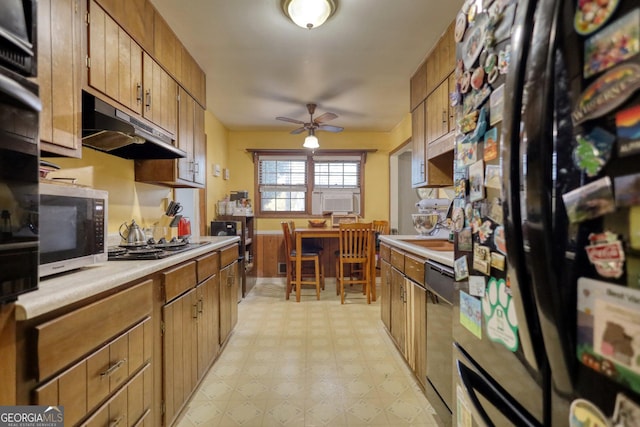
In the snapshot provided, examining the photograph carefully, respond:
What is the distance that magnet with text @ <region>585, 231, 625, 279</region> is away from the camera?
1.40 ft

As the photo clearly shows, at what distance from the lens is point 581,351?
19.0 inches

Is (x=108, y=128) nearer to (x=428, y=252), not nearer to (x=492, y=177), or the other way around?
(x=492, y=177)

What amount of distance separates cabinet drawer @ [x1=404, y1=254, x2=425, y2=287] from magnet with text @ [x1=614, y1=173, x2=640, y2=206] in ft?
4.26

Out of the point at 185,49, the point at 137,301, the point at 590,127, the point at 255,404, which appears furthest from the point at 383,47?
the point at 255,404

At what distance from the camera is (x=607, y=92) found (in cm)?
43

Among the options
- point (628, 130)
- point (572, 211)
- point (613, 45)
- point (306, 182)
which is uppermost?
point (306, 182)

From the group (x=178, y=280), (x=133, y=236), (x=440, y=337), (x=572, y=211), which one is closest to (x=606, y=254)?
(x=572, y=211)

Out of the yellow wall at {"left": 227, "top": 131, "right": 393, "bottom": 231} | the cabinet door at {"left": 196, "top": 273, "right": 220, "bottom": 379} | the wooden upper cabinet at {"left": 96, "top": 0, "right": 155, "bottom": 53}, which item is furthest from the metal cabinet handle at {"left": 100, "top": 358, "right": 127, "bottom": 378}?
the yellow wall at {"left": 227, "top": 131, "right": 393, "bottom": 231}

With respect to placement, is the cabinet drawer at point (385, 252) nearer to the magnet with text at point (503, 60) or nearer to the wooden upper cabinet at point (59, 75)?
the magnet with text at point (503, 60)

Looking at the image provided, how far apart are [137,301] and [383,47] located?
239 centimetres

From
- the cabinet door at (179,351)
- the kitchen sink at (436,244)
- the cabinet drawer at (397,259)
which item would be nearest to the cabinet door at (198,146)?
the cabinet door at (179,351)

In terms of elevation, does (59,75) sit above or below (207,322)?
above

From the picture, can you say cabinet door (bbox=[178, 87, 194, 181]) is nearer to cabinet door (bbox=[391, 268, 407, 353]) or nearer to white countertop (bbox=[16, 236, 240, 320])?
white countertop (bbox=[16, 236, 240, 320])

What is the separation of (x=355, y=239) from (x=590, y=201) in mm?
3189
